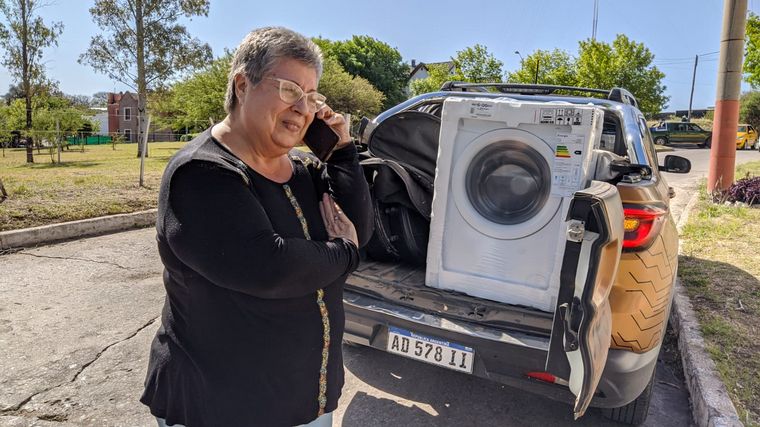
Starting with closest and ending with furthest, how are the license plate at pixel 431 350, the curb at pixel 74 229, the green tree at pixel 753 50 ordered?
1. the license plate at pixel 431 350
2. the curb at pixel 74 229
3. the green tree at pixel 753 50

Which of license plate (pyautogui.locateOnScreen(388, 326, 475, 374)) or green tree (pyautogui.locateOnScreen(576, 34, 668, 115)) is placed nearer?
license plate (pyautogui.locateOnScreen(388, 326, 475, 374))

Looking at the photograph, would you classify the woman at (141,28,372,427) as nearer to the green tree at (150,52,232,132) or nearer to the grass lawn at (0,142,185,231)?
the grass lawn at (0,142,185,231)

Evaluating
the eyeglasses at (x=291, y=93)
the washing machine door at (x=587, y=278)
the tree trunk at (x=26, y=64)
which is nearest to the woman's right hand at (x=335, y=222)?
the eyeglasses at (x=291, y=93)

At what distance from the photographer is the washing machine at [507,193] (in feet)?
8.87

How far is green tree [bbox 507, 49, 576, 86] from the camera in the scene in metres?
27.8

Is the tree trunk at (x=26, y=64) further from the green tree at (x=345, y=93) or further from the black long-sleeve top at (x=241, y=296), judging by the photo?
the black long-sleeve top at (x=241, y=296)

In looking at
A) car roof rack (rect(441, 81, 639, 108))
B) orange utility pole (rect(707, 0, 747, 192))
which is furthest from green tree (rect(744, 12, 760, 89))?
car roof rack (rect(441, 81, 639, 108))

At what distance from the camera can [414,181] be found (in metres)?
3.27

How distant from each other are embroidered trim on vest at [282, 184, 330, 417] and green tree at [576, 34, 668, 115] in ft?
92.1

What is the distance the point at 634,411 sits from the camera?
269 centimetres

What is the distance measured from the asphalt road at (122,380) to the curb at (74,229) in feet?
4.38

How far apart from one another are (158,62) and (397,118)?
20517 millimetres

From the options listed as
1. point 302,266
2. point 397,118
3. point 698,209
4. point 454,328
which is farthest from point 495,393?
point 698,209

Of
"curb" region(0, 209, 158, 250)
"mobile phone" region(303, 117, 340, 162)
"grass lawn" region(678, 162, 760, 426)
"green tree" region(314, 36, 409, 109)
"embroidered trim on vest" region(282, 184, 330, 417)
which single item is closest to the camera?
"embroidered trim on vest" region(282, 184, 330, 417)
